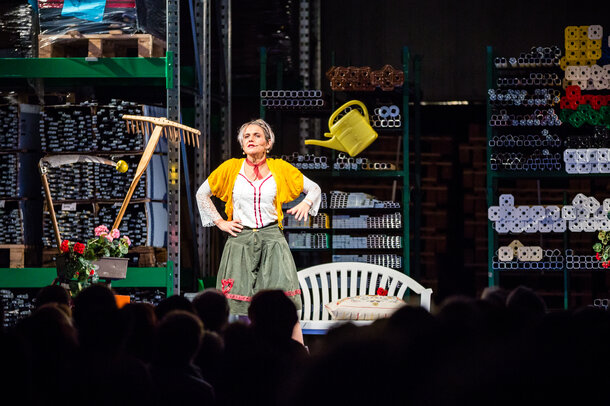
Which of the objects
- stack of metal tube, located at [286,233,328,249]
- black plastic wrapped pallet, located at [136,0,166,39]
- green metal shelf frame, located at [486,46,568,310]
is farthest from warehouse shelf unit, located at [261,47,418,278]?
black plastic wrapped pallet, located at [136,0,166,39]

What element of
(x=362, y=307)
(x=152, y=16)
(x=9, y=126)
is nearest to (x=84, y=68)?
(x=152, y=16)

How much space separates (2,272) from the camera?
718 centimetres

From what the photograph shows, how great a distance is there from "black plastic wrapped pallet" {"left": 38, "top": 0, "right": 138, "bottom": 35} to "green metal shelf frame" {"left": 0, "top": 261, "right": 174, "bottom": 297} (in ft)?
6.70

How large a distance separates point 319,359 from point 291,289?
11.9 ft

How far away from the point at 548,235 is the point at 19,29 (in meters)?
6.21

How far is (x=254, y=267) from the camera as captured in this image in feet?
17.3

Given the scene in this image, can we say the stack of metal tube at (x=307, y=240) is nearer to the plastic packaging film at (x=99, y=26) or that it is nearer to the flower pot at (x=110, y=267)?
the plastic packaging film at (x=99, y=26)

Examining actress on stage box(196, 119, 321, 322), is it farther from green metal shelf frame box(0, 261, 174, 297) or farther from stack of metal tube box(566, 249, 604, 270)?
stack of metal tube box(566, 249, 604, 270)

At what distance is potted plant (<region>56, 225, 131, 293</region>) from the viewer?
5199mm

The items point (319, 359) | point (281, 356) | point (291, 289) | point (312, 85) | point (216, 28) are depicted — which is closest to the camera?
point (319, 359)

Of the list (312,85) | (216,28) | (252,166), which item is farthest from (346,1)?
(252,166)

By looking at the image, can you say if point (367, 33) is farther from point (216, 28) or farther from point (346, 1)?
point (216, 28)

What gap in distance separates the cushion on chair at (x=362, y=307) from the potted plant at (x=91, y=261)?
1446 millimetres

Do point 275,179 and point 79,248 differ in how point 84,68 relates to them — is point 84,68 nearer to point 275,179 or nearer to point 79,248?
point 79,248
